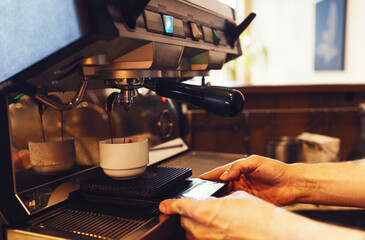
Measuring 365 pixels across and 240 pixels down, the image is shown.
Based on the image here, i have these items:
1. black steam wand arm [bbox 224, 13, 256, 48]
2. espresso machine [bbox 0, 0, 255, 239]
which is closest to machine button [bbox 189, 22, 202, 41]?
espresso machine [bbox 0, 0, 255, 239]

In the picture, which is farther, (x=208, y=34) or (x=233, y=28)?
(x=233, y=28)

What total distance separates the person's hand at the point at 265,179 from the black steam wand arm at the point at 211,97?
0.26m

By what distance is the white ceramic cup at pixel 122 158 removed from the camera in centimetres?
65

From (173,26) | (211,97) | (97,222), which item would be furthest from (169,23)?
(97,222)

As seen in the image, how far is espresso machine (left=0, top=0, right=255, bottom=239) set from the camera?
0.51m

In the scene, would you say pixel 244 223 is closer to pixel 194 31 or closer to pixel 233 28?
pixel 194 31

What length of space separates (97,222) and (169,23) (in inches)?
15.8

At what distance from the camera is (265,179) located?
884 mm

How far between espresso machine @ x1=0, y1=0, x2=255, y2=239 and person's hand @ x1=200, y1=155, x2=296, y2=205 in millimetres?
132

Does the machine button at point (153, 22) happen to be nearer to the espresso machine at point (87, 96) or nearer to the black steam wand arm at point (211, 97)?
the espresso machine at point (87, 96)

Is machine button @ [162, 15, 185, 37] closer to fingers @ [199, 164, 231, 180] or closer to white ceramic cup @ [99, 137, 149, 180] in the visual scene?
white ceramic cup @ [99, 137, 149, 180]

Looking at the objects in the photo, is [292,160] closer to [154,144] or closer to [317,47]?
[154,144]

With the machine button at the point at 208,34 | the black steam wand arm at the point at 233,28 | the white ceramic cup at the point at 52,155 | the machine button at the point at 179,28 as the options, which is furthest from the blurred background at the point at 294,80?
the white ceramic cup at the point at 52,155

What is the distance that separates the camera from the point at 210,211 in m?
0.57
